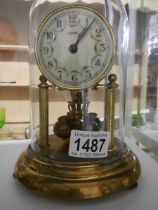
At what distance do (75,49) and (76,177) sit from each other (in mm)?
227

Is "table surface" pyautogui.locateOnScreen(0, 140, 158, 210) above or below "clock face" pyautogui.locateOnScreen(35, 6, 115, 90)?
below

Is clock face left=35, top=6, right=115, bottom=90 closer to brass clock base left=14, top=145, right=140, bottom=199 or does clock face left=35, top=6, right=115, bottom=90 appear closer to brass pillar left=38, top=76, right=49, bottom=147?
brass pillar left=38, top=76, right=49, bottom=147

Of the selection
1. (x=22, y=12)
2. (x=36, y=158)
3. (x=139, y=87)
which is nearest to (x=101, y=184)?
(x=36, y=158)

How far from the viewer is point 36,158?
0.44 m

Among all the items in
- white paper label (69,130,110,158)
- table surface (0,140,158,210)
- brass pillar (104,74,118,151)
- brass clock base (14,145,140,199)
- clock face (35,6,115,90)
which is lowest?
table surface (0,140,158,210)

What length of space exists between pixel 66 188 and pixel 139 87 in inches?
23.2

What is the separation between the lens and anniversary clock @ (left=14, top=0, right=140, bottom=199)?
1.29 feet

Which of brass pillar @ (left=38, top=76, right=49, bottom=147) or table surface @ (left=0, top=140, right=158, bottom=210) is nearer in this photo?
table surface @ (left=0, top=140, right=158, bottom=210)

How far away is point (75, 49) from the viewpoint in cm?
45

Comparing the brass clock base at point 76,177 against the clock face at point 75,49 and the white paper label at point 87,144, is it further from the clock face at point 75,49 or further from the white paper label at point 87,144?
the clock face at point 75,49

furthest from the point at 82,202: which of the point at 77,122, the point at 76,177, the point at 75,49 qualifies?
the point at 75,49

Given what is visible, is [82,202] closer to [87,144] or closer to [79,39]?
[87,144]

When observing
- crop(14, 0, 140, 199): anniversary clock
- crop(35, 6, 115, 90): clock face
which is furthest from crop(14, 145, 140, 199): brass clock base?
crop(35, 6, 115, 90): clock face

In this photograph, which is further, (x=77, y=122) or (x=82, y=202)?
(x=77, y=122)
